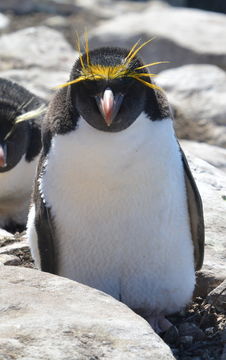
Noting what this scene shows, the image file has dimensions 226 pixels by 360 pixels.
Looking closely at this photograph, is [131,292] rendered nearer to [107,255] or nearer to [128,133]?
[107,255]

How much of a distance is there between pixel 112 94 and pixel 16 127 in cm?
212

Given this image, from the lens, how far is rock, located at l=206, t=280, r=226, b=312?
3892mm

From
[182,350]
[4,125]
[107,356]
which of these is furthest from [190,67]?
[107,356]

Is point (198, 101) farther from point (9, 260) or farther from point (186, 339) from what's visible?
point (186, 339)

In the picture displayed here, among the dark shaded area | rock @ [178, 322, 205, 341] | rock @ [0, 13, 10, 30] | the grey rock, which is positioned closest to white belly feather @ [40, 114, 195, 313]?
rock @ [178, 322, 205, 341]

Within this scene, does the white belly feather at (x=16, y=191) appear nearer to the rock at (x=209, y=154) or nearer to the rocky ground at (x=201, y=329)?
the rock at (x=209, y=154)

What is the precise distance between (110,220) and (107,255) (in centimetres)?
16

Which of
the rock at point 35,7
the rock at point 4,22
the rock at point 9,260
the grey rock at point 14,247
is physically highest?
the rock at point 35,7

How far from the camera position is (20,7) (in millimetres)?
11336

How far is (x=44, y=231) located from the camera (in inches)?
158

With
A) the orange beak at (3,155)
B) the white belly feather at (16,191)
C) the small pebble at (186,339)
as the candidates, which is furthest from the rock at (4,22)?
the small pebble at (186,339)

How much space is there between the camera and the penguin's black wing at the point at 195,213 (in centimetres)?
402

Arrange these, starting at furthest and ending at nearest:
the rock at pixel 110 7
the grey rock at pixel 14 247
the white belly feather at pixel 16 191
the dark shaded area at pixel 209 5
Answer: the dark shaded area at pixel 209 5 < the rock at pixel 110 7 < the white belly feather at pixel 16 191 < the grey rock at pixel 14 247

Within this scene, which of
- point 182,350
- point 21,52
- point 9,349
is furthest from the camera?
point 21,52
